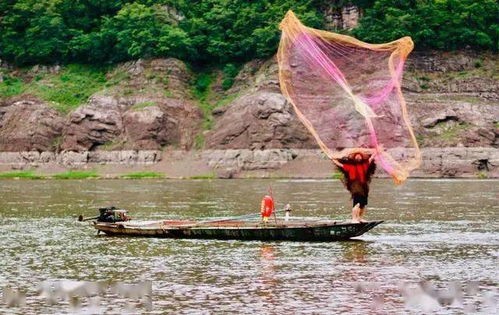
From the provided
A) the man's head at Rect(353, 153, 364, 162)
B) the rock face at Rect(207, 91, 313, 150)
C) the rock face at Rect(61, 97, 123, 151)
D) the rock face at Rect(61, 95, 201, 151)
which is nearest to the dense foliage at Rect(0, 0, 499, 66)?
the rock face at Rect(61, 95, 201, 151)

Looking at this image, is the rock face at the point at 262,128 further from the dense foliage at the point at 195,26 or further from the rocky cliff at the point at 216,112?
the dense foliage at the point at 195,26

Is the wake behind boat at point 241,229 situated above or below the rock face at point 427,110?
below

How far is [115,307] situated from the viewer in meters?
29.0

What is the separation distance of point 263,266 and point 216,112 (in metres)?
102

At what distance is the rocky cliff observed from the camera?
125375 millimetres

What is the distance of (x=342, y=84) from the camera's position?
126 feet

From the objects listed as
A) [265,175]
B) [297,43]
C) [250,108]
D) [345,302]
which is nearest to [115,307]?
[345,302]

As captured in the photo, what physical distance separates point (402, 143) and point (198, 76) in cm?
5305

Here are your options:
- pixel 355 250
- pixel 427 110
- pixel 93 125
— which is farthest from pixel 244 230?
pixel 93 125

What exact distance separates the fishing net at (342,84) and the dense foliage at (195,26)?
133 feet

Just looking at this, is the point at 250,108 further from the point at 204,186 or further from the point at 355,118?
the point at 355,118

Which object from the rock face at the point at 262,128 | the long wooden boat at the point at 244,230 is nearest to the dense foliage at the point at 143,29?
the rock face at the point at 262,128

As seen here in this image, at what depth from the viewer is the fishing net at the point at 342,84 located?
4016 cm

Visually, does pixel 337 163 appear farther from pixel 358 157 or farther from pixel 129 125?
pixel 129 125
